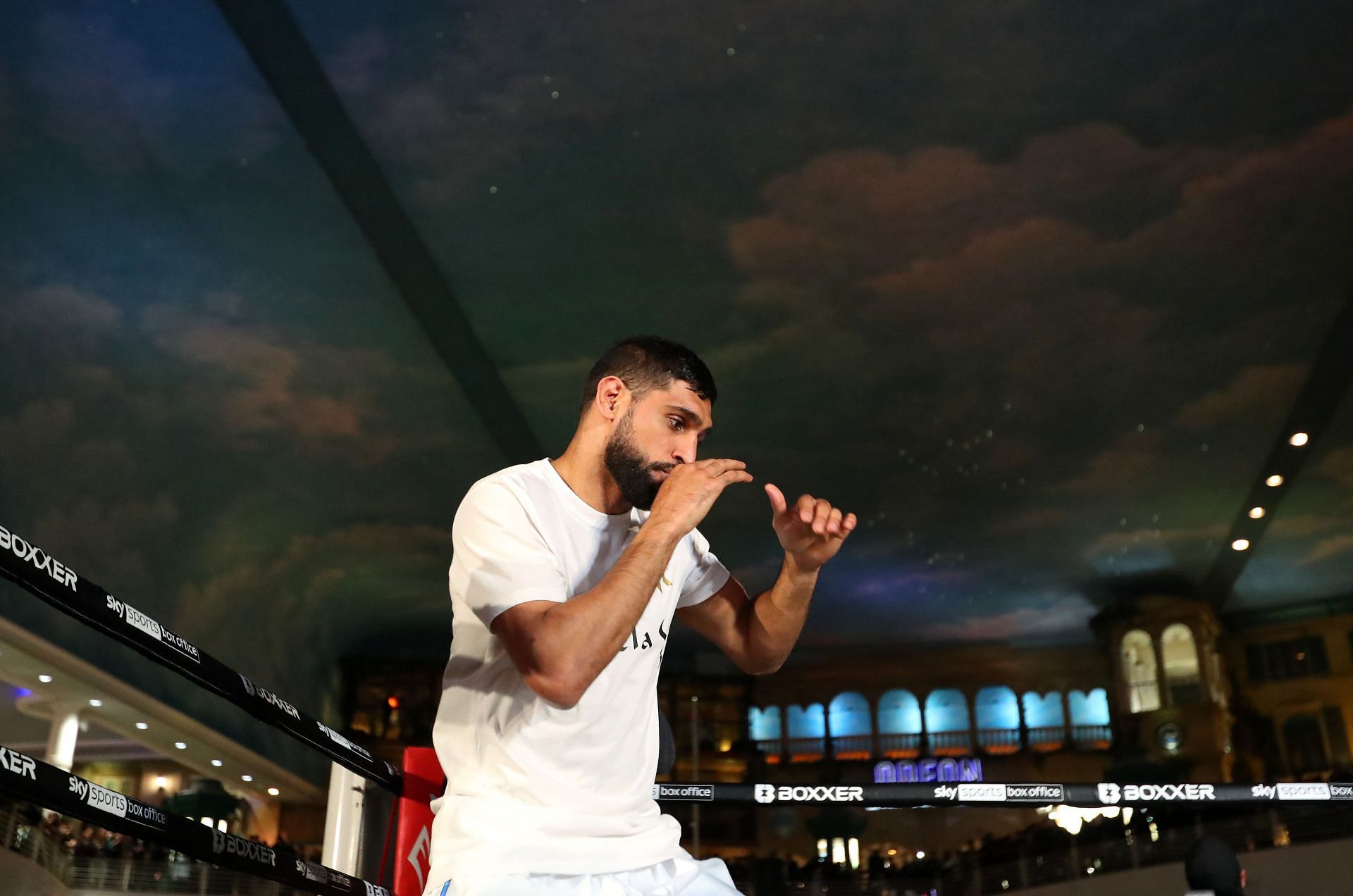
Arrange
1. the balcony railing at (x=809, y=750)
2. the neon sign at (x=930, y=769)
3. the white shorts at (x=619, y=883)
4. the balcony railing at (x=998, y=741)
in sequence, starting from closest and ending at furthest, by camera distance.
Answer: the white shorts at (x=619, y=883) < the neon sign at (x=930, y=769) < the balcony railing at (x=998, y=741) < the balcony railing at (x=809, y=750)

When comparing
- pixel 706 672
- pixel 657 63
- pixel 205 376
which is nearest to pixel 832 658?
pixel 706 672

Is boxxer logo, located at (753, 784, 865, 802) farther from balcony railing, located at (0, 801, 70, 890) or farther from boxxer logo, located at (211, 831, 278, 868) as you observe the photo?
balcony railing, located at (0, 801, 70, 890)

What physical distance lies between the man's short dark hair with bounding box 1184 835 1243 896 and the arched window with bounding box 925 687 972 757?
2797cm

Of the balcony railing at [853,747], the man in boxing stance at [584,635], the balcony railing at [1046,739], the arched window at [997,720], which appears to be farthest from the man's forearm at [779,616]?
the balcony railing at [853,747]

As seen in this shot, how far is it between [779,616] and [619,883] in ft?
2.29

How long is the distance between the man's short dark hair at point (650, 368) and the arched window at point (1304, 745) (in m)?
26.0

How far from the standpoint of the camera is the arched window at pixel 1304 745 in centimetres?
2386

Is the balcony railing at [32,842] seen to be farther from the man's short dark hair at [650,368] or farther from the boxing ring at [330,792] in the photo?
the man's short dark hair at [650,368]

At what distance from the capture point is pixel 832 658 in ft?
90.2

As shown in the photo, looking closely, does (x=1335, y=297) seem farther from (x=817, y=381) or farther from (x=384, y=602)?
(x=384, y=602)

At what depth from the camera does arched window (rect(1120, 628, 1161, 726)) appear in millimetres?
26484

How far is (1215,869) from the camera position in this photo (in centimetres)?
252

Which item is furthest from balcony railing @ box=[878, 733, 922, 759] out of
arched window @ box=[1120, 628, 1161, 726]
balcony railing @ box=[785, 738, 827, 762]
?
arched window @ box=[1120, 628, 1161, 726]

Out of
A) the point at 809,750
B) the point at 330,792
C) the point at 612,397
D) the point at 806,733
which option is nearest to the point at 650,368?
the point at 612,397
